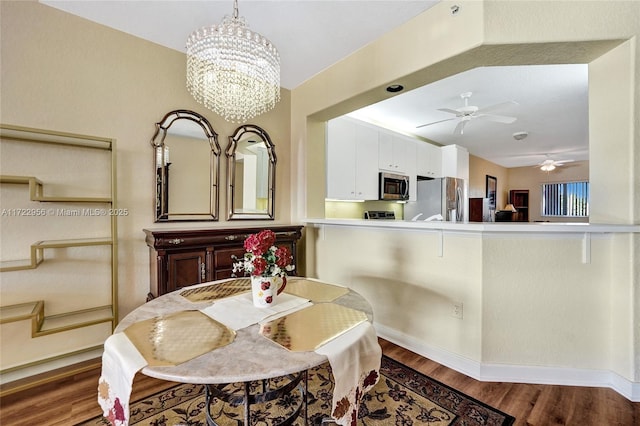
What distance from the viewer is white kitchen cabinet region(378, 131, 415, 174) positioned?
409cm

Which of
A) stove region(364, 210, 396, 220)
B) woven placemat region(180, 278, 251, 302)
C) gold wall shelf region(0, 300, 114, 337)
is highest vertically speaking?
stove region(364, 210, 396, 220)

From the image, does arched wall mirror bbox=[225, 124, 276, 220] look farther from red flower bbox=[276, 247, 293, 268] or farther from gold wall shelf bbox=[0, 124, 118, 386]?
red flower bbox=[276, 247, 293, 268]

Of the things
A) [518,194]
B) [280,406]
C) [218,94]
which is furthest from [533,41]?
[518,194]

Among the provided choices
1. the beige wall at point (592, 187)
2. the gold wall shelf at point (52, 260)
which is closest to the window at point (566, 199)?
the beige wall at point (592, 187)

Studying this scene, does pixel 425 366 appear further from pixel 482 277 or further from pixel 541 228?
pixel 541 228

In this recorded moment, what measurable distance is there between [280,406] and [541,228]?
201 cm

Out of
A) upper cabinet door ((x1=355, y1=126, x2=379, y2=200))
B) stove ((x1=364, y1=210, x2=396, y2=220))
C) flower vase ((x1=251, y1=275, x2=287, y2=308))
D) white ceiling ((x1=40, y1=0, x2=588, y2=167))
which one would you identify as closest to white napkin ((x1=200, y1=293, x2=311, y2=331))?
flower vase ((x1=251, y1=275, x2=287, y2=308))

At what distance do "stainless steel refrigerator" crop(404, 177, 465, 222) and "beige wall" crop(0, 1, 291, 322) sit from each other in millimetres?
3582

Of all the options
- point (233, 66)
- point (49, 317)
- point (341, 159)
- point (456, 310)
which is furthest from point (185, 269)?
point (341, 159)

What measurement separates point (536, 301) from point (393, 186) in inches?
101

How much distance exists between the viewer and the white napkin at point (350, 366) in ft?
3.07

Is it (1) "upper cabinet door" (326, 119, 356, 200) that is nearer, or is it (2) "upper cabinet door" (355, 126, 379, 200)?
(1) "upper cabinet door" (326, 119, 356, 200)

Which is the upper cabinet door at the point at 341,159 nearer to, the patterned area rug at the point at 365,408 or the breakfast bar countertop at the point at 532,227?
Result: the breakfast bar countertop at the point at 532,227

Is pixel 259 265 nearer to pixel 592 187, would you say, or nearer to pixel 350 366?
pixel 350 366
